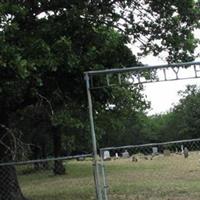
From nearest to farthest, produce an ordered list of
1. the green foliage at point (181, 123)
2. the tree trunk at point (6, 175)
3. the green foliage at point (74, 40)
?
the green foliage at point (74, 40)
the tree trunk at point (6, 175)
the green foliage at point (181, 123)

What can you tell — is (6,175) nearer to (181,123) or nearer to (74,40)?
(74,40)

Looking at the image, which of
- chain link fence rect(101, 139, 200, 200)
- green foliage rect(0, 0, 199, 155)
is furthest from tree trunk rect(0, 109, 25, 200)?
chain link fence rect(101, 139, 200, 200)

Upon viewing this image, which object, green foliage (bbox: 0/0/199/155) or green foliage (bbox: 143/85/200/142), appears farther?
green foliage (bbox: 143/85/200/142)

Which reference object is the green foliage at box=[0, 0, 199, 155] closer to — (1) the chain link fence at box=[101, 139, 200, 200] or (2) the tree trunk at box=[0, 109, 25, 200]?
(2) the tree trunk at box=[0, 109, 25, 200]

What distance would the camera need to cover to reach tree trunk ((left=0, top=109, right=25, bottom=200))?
17047 millimetres

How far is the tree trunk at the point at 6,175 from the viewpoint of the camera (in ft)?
55.9

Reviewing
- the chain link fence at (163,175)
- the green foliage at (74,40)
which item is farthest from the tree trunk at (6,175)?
the chain link fence at (163,175)

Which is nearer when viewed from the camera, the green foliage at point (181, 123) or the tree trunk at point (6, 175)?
the tree trunk at point (6, 175)

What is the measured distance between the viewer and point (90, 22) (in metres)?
16.6

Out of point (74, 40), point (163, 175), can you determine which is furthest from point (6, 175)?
Result: point (163, 175)

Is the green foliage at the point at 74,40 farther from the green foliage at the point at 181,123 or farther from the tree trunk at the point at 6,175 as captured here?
the green foliage at the point at 181,123

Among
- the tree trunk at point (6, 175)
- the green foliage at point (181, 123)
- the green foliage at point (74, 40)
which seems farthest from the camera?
the green foliage at point (181, 123)

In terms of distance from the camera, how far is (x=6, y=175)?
17484mm

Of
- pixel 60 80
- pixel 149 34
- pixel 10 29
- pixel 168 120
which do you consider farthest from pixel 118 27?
pixel 168 120
